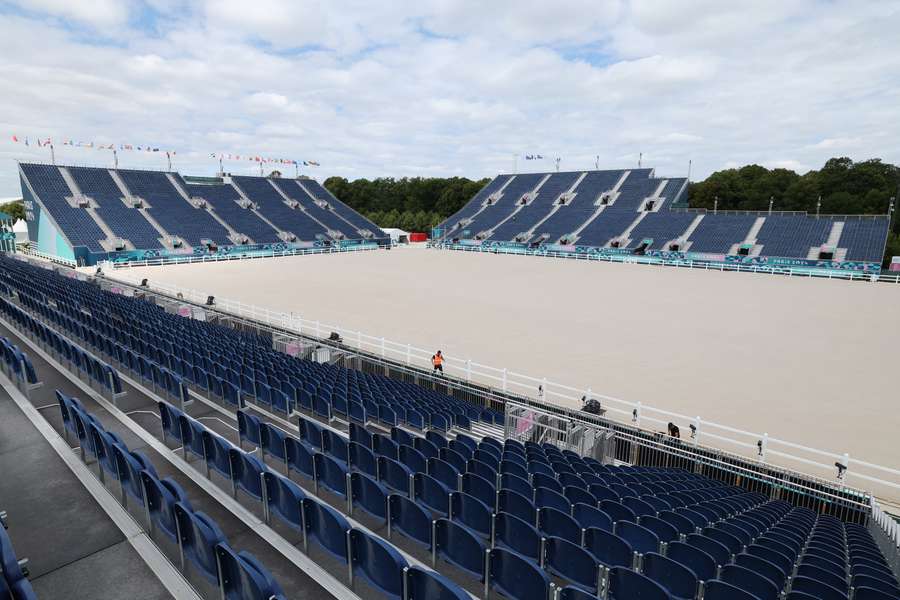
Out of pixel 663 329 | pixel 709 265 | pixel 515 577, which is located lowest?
pixel 663 329

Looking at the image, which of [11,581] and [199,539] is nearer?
[11,581]

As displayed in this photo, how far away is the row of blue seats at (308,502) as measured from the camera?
4.01 m

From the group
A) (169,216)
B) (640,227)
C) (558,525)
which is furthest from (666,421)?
(169,216)

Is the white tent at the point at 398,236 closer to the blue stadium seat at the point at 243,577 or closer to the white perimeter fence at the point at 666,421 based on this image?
the white perimeter fence at the point at 666,421

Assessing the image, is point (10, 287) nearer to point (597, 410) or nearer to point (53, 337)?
point (53, 337)

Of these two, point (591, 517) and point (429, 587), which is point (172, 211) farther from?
point (429, 587)

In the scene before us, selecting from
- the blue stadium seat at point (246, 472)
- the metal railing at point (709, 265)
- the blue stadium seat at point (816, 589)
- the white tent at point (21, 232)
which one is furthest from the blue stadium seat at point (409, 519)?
the white tent at point (21, 232)

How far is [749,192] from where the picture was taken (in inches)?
3211

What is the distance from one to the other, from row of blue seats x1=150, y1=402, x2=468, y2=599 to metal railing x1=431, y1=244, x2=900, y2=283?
1743 inches

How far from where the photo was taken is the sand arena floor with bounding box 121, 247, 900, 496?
13380 millimetres

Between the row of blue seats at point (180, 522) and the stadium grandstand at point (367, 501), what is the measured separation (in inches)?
0.8

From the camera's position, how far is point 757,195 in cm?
8025

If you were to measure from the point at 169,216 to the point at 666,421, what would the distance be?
59.5 meters

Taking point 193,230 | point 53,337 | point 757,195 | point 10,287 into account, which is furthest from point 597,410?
point 757,195
